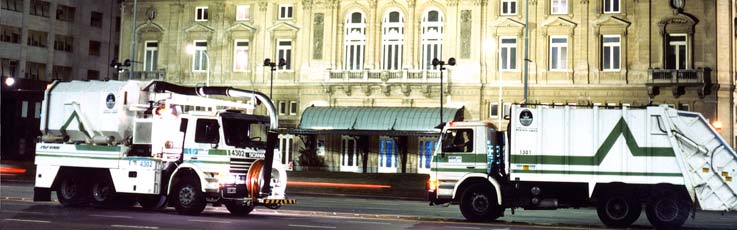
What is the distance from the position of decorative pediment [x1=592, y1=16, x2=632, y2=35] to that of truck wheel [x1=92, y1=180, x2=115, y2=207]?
35060 millimetres

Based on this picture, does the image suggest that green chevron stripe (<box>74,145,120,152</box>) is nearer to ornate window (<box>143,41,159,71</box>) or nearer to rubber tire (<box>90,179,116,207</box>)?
rubber tire (<box>90,179,116,207</box>)

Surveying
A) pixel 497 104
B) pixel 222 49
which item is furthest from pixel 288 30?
pixel 497 104

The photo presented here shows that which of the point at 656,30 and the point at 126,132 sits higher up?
the point at 656,30

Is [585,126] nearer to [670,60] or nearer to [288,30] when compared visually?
[670,60]

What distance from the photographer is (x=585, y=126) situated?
24.6 m

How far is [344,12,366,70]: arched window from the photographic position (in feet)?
185

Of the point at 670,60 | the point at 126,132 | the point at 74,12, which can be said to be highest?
the point at 74,12

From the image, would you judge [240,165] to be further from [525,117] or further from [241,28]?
[241,28]

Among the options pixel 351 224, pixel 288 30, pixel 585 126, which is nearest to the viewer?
pixel 351 224

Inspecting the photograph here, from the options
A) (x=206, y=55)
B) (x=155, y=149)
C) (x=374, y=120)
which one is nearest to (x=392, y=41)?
(x=374, y=120)

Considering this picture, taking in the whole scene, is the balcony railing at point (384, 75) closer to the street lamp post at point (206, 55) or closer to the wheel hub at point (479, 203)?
the street lamp post at point (206, 55)

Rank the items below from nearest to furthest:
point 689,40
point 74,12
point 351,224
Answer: point 351,224, point 689,40, point 74,12

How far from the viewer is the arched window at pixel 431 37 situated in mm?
54978

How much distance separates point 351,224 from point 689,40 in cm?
3481
